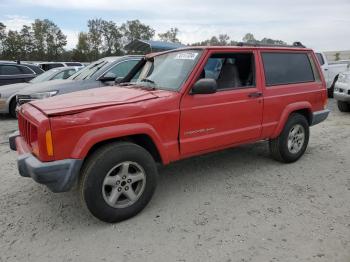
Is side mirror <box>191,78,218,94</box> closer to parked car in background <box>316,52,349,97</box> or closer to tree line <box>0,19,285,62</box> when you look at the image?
parked car in background <box>316,52,349,97</box>

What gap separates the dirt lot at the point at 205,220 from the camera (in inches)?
125

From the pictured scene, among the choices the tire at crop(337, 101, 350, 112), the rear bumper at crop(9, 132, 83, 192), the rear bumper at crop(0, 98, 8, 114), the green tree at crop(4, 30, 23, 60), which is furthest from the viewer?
the green tree at crop(4, 30, 23, 60)

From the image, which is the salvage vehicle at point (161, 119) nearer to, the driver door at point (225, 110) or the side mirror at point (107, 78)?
the driver door at point (225, 110)

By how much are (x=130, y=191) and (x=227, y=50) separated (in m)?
2.23

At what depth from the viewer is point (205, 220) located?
3.74 meters

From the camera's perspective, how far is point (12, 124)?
30.9 ft

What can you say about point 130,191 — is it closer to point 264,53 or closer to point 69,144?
point 69,144

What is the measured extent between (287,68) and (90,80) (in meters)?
4.15

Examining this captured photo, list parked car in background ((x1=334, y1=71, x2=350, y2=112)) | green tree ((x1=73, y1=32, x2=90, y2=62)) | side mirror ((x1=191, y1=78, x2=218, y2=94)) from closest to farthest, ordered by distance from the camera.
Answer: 1. side mirror ((x1=191, y1=78, x2=218, y2=94))
2. parked car in background ((x1=334, y1=71, x2=350, y2=112))
3. green tree ((x1=73, y1=32, x2=90, y2=62))

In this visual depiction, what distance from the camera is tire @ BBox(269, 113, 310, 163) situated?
5.36 meters

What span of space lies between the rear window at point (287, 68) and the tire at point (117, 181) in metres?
2.32

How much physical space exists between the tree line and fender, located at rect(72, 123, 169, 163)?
150ft

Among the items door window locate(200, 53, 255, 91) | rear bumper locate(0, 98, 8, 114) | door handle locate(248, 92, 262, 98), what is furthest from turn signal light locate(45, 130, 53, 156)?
rear bumper locate(0, 98, 8, 114)

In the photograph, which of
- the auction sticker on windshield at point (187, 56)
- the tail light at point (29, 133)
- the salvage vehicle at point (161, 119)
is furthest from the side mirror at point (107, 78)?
the tail light at point (29, 133)
